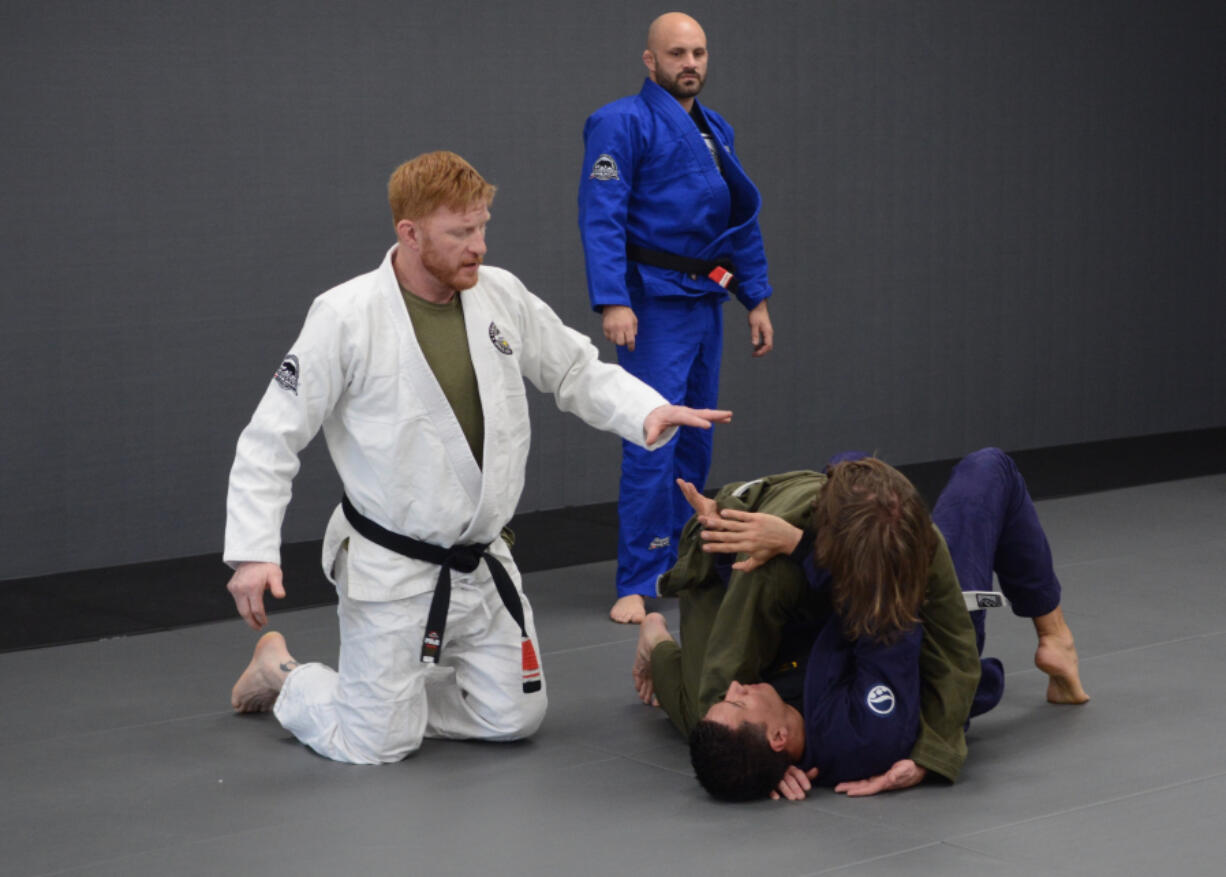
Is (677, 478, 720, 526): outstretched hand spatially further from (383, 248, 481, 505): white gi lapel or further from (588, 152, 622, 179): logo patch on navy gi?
(588, 152, 622, 179): logo patch on navy gi

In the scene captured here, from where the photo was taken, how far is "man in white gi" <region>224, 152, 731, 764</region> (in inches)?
120

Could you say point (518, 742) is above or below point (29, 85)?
below

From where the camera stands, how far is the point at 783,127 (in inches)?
235

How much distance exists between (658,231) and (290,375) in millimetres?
1450

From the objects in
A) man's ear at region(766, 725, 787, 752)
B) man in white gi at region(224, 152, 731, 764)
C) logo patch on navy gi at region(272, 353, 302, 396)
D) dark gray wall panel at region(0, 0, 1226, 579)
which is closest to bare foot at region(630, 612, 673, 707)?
man in white gi at region(224, 152, 731, 764)

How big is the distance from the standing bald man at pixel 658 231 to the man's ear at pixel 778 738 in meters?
1.30

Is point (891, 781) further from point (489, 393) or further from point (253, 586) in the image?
point (253, 586)

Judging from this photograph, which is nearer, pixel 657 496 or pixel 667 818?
pixel 667 818

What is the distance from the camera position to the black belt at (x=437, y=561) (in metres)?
3.11

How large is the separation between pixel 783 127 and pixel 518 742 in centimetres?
327

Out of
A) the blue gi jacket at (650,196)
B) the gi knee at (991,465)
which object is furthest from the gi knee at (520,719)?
the blue gi jacket at (650,196)

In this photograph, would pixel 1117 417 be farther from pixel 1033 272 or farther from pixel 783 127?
pixel 783 127

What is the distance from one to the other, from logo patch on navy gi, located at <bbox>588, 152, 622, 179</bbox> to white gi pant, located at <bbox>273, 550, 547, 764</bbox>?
4.13ft

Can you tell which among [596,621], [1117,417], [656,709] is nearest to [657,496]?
[596,621]
